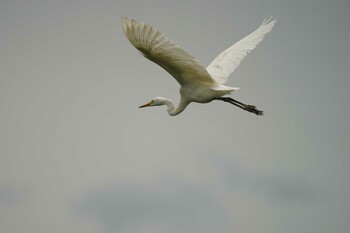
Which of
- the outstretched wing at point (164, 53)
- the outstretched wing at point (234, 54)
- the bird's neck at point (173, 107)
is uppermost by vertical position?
the outstretched wing at point (234, 54)

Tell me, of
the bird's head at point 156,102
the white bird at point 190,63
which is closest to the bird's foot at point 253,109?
the white bird at point 190,63

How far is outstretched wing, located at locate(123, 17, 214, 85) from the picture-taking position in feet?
60.6

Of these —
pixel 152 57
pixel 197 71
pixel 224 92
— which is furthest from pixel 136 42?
pixel 224 92

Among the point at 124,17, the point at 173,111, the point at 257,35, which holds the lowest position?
the point at 173,111

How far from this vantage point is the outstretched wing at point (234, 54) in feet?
80.3

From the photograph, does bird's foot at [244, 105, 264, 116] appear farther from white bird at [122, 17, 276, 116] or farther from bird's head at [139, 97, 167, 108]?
bird's head at [139, 97, 167, 108]

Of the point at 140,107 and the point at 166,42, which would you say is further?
the point at 140,107

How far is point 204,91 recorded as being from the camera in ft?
74.5

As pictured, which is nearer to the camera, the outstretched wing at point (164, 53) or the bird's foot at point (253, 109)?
the outstretched wing at point (164, 53)

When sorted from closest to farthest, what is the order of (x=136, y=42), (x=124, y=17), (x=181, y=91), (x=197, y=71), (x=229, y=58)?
1. (x=124, y=17)
2. (x=136, y=42)
3. (x=197, y=71)
4. (x=181, y=91)
5. (x=229, y=58)

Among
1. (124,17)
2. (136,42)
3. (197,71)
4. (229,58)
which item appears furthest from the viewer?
(229,58)

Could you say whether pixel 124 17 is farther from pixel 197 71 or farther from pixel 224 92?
pixel 224 92

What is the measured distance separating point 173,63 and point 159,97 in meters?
5.04

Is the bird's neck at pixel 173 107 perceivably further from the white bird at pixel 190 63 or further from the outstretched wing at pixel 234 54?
the outstretched wing at pixel 234 54
